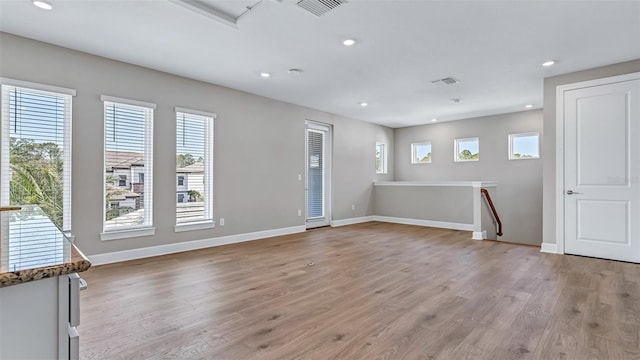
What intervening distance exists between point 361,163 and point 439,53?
450cm

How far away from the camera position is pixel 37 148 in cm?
356

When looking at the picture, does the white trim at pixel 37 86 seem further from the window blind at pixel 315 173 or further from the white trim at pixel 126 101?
the window blind at pixel 315 173

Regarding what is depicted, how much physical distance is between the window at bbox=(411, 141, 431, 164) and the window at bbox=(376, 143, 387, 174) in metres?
0.80

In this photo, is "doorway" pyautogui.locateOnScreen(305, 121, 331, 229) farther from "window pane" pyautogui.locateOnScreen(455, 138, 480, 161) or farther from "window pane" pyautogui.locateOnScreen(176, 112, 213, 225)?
"window pane" pyautogui.locateOnScreen(455, 138, 480, 161)

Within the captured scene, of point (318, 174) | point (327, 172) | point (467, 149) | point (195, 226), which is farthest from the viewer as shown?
point (467, 149)

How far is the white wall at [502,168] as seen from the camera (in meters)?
6.99

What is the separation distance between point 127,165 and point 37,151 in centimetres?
93

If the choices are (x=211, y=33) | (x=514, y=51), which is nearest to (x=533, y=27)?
(x=514, y=51)

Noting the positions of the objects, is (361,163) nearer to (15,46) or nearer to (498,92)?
(498,92)

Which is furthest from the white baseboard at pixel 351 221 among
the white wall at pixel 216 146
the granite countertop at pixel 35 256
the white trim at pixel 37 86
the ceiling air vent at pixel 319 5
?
the granite countertop at pixel 35 256

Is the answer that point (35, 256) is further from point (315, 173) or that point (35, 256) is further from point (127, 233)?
point (315, 173)

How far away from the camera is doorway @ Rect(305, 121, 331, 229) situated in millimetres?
7027

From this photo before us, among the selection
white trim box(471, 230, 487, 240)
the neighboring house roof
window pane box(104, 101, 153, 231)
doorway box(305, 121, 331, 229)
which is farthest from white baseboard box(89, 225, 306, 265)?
white trim box(471, 230, 487, 240)

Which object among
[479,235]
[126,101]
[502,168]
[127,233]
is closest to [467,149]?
[502,168]
